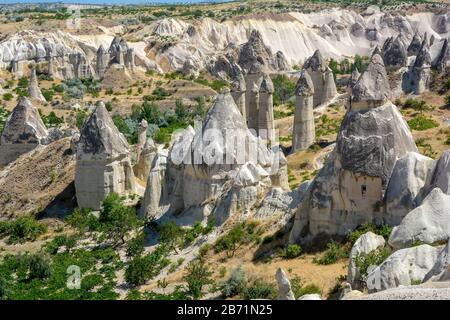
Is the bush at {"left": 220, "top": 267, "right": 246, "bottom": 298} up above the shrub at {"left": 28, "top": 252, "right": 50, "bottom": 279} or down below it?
above

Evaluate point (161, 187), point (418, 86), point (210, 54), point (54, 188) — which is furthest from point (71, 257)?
point (210, 54)

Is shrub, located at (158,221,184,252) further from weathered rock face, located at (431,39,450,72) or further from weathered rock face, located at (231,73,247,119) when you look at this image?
weathered rock face, located at (431,39,450,72)

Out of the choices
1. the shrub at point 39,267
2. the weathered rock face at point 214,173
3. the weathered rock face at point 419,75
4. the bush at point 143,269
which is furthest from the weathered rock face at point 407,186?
the weathered rock face at point 419,75

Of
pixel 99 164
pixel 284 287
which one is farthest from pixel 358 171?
pixel 99 164

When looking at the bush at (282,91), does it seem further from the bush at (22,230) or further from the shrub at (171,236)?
the shrub at (171,236)

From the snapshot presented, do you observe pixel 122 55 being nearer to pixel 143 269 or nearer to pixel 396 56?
pixel 396 56

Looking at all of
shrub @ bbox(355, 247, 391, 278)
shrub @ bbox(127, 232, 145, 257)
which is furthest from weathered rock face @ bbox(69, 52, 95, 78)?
shrub @ bbox(355, 247, 391, 278)
